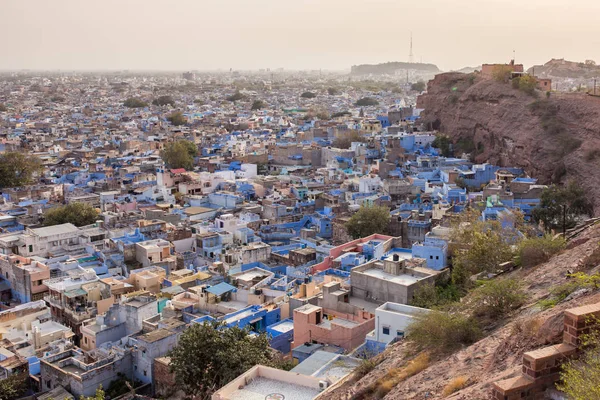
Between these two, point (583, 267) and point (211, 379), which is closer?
point (583, 267)

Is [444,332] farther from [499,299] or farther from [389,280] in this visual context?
[389,280]

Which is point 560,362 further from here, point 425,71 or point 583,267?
point 425,71

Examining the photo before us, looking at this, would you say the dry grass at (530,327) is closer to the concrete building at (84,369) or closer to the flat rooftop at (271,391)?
the flat rooftop at (271,391)

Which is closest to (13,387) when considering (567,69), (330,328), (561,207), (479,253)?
(330,328)

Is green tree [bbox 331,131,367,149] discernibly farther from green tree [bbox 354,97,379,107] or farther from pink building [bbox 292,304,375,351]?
green tree [bbox 354,97,379,107]

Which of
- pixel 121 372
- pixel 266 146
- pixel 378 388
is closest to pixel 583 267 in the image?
pixel 378 388

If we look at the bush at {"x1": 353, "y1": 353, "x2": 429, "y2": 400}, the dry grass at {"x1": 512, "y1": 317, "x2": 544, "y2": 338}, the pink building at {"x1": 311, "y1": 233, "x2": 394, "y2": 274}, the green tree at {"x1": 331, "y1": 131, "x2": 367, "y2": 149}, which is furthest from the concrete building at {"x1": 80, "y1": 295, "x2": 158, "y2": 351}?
the green tree at {"x1": 331, "y1": 131, "x2": 367, "y2": 149}
